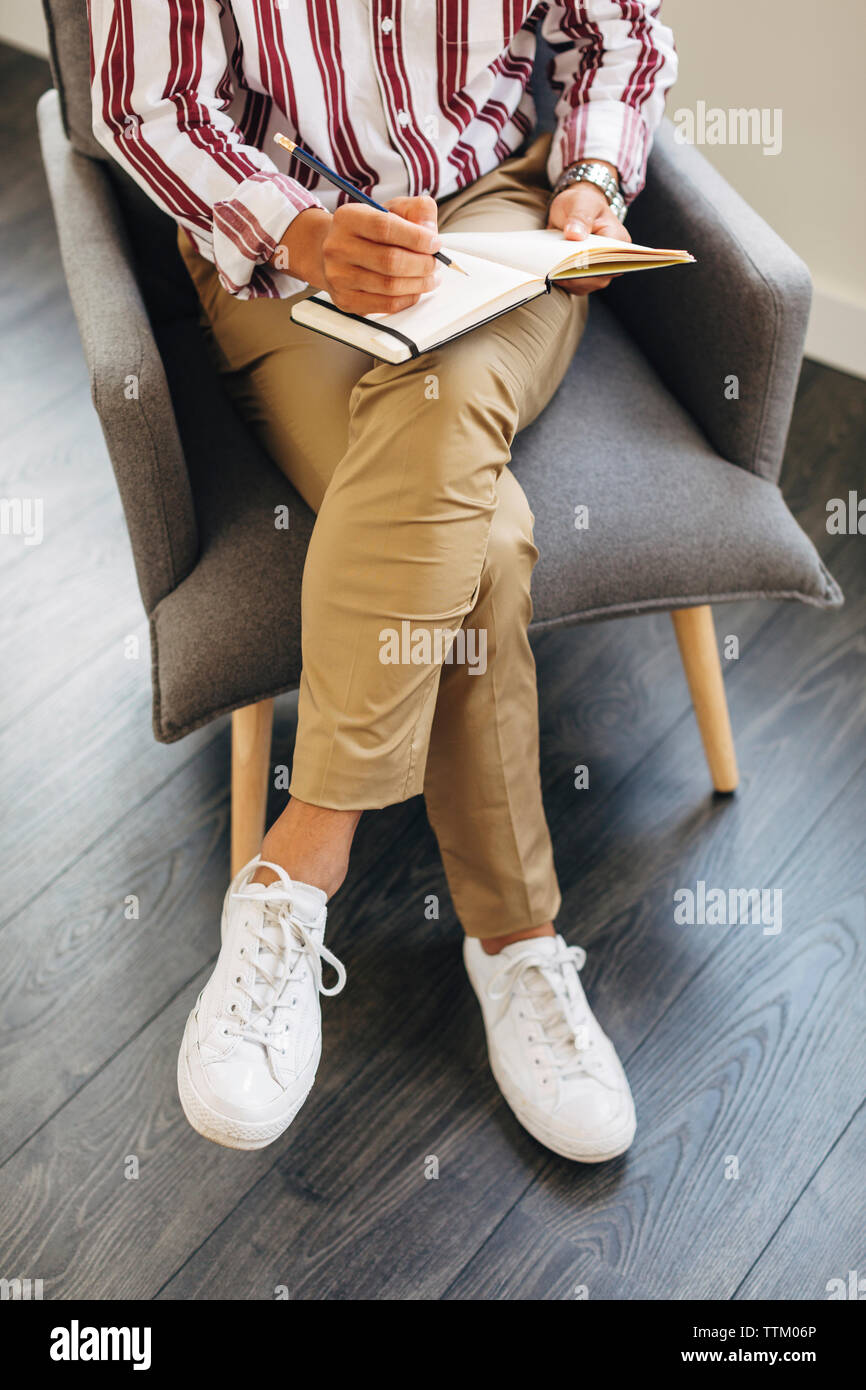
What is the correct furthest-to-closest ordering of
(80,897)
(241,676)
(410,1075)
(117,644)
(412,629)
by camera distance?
(117,644) → (80,897) → (410,1075) → (241,676) → (412,629)

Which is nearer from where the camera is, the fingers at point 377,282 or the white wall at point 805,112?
the fingers at point 377,282

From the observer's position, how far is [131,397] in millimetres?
964

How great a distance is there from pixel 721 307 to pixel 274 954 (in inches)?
29.3

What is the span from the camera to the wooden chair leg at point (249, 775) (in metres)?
1.14

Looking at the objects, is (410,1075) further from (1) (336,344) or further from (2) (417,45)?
(2) (417,45)

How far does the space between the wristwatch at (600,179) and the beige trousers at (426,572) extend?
63 millimetres

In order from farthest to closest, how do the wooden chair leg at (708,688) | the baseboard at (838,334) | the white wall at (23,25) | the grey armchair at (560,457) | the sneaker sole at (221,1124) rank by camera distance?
the white wall at (23,25) < the baseboard at (838,334) < the wooden chair leg at (708,688) < the grey armchair at (560,457) < the sneaker sole at (221,1124)

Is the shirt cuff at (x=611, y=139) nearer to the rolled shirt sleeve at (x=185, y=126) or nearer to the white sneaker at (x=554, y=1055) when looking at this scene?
the rolled shirt sleeve at (x=185, y=126)

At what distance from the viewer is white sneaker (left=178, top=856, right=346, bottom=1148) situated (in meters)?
0.90

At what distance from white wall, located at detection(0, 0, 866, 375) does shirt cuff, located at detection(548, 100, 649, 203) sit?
2.07 ft

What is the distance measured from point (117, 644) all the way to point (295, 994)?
0.70 meters

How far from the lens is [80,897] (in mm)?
1258

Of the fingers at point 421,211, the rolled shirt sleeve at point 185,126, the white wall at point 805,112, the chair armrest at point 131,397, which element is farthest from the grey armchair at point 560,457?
the white wall at point 805,112
